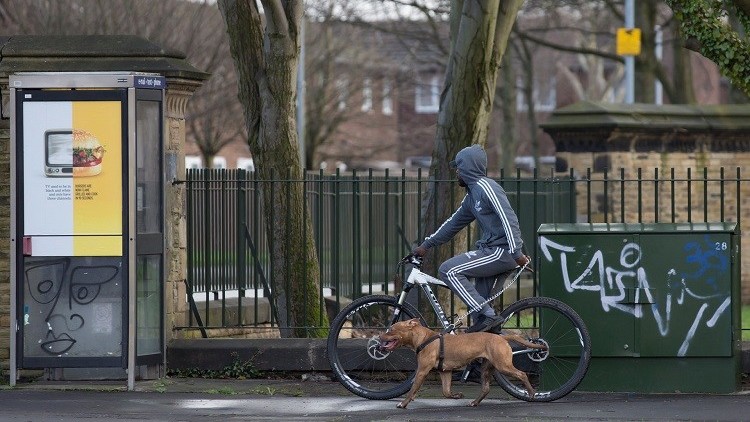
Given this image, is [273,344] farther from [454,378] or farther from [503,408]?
[503,408]

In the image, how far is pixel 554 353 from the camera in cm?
922

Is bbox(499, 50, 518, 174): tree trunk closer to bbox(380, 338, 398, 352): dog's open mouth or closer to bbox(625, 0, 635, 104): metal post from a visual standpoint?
bbox(625, 0, 635, 104): metal post

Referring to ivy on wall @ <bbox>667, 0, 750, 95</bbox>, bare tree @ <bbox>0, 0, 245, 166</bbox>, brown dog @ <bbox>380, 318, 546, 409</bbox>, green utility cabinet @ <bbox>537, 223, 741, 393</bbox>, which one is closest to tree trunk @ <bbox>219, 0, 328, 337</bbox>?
brown dog @ <bbox>380, 318, 546, 409</bbox>

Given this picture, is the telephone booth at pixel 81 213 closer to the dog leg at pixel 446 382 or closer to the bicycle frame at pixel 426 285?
the bicycle frame at pixel 426 285

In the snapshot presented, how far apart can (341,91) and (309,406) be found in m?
31.4

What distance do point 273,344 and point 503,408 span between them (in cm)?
210

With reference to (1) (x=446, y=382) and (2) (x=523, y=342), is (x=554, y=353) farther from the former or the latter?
(1) (x=446, y=382)

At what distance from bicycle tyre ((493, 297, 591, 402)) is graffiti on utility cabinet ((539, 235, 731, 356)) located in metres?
0.33

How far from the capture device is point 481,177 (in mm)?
8961

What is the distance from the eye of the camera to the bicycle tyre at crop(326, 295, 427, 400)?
30.1 feet

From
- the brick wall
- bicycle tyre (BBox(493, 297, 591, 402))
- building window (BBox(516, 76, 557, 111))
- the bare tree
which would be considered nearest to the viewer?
bicycle tyre (BBox(493, 297, 591, 402))

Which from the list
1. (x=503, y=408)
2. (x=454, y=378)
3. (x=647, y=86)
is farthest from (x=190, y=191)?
(x=647, y=86)

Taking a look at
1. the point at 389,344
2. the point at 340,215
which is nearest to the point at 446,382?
the point at 389,344

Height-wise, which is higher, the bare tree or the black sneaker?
the bare tree
